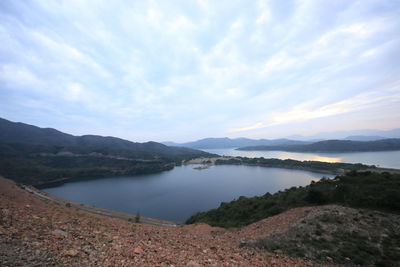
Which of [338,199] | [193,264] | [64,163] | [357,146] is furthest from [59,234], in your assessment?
[357,146]

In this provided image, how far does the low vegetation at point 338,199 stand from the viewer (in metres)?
10.6

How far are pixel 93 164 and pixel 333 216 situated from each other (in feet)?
344

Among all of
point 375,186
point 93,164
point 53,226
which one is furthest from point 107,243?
point 93,164

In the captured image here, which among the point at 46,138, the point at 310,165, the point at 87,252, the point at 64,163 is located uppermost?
the point at 46,138

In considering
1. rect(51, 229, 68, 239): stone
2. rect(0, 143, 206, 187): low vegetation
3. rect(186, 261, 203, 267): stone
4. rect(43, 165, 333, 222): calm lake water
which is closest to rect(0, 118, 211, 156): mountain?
rect(0, 143, 206, 187): low vegetation

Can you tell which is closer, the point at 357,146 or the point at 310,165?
the point at 310,165

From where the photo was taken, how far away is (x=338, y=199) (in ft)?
38.7

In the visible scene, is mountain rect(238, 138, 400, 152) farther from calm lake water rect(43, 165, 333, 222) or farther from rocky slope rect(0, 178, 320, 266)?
rocky slope rect(0, 178, 320, 266)

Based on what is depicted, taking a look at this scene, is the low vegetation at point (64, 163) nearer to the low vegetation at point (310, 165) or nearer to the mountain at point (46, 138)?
the mountain at point (46, 138)

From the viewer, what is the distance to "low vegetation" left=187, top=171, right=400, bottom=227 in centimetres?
1059

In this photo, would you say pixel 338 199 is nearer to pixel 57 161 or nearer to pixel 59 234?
pixel 59 234

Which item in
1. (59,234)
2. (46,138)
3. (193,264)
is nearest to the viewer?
(193,264)

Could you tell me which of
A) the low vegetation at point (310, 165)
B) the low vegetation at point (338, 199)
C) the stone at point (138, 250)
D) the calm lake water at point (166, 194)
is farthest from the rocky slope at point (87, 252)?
the low vegetation at point (310, 165)

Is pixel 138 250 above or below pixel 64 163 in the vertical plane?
above
